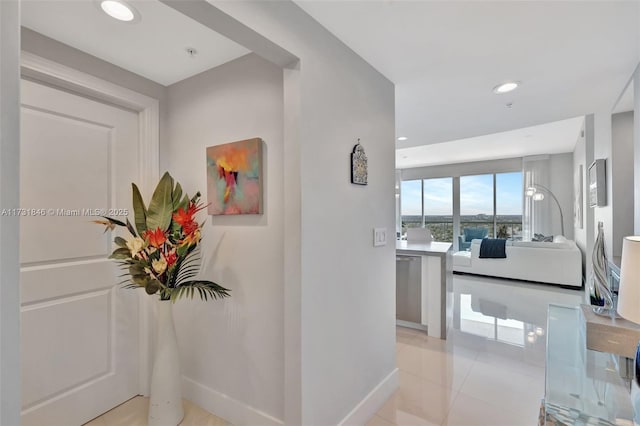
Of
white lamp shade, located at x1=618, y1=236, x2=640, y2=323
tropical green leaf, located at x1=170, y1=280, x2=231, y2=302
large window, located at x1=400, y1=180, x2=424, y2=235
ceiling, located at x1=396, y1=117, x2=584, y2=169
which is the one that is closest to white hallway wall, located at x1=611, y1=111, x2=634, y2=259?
ceiling, located at x1=396, y1=117, x2=584, y2=169

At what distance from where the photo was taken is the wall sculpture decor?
1815mm

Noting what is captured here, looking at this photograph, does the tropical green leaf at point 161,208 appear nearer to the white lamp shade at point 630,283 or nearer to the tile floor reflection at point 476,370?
the tile floor reflection at point 476,370

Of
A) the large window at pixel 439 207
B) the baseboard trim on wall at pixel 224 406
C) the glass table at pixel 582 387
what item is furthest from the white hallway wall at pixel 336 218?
the large window at pixel 439 207

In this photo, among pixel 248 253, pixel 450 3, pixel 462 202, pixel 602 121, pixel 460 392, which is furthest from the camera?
pixel 462 202

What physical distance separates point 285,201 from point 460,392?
193cm

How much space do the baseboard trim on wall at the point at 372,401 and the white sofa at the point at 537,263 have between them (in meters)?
4.25

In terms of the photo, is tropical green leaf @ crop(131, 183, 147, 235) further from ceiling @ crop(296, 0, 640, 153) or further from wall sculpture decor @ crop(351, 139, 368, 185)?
ceiling @ crop(296, 0, 640, 153)

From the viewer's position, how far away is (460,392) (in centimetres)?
221

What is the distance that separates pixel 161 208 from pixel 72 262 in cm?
67

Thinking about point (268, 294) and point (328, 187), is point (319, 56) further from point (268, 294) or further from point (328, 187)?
point (268, 294)

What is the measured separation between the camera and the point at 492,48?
1.80 meters

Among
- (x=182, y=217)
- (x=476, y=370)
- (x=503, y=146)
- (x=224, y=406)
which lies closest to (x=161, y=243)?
(x=182, y=217)

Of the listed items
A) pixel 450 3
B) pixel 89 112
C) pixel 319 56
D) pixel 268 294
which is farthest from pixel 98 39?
pixel 450 3

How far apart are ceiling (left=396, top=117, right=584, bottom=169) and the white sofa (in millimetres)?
1900
